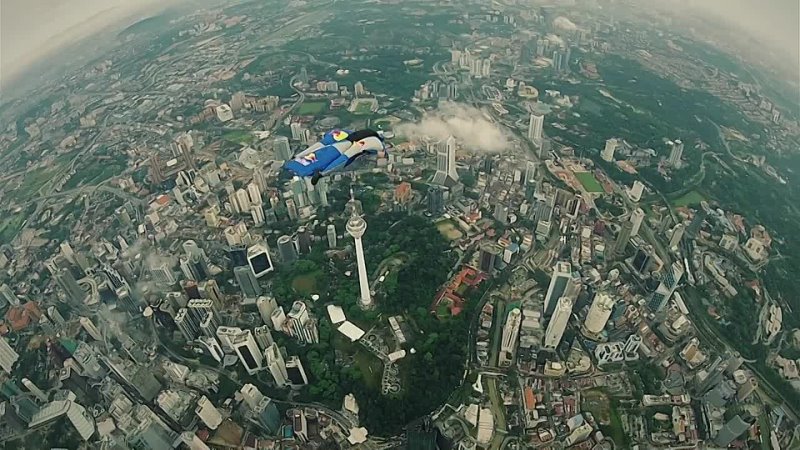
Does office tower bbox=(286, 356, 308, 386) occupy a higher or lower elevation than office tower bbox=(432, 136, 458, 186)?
lower

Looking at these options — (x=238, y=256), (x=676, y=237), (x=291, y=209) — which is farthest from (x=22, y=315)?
(x=676, y=237)

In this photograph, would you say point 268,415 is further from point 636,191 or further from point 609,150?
point 609,150

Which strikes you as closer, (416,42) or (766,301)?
(766,301)

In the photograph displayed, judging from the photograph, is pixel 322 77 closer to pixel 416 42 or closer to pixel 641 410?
pixel 416 42

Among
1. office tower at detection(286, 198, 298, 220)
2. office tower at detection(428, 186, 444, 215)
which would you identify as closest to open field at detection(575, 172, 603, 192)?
office tower at detection(428, 186, 444, 215)

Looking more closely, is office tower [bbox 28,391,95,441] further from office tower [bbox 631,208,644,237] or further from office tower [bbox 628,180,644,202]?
office tower [bbox 628,180,644,202]

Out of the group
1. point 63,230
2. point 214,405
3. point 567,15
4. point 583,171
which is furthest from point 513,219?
point 567,15

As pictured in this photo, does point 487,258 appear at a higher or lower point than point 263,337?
lower
